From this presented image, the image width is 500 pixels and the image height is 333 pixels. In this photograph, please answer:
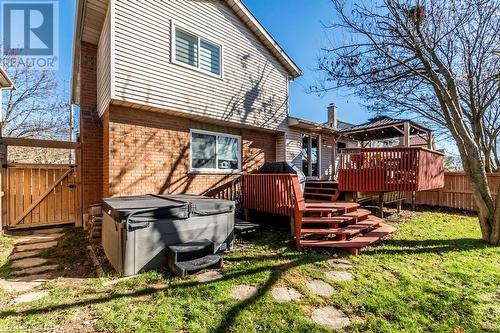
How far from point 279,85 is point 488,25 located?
278 inches

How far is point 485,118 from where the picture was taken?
600 inches

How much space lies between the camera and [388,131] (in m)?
12.1

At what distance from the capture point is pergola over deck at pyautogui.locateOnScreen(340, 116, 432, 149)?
9.63 m

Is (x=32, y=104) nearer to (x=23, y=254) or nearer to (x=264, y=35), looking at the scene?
(x=23, y=254)

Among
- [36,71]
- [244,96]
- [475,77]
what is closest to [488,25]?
[475,77]

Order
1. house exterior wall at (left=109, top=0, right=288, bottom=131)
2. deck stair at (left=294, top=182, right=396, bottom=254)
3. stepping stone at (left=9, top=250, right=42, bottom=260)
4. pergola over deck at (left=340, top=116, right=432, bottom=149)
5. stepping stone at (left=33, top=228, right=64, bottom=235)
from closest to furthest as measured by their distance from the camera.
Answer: stepping stone at (left=9, top=250, right=42, bottom=260) < deck stair at (left=294, top=182, right=396, bottom=254) < house exterior wall at (left=109, top=0, right=288, bottom=131) < stepping stone at (left=33, top=228, right=64, bottom=235) < pergola over deck at (left=340, top=116, right=432, bottom=149)

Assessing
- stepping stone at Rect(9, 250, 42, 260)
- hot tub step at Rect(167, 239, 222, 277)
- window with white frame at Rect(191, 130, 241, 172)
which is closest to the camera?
hot tub step at Rect(167, 239, 222, 277)

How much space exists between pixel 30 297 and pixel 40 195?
207 inches

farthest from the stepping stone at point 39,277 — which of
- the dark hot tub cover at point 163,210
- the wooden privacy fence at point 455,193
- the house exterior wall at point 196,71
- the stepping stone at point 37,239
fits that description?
the wooden privacy fence at point 455,193

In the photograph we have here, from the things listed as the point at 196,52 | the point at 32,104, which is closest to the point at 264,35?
the point at 196,52

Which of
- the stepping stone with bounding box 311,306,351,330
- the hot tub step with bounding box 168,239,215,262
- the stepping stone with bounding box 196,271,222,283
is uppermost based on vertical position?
the hot tub step with bounding box 168,239,215,262

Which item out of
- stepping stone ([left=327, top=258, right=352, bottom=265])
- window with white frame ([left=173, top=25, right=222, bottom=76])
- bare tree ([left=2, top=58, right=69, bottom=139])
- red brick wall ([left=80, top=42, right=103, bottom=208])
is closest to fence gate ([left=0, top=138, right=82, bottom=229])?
red brick wall ([left=80, top=42, right=103, bottom=208])

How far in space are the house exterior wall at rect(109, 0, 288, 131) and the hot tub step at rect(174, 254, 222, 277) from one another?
4256 mm

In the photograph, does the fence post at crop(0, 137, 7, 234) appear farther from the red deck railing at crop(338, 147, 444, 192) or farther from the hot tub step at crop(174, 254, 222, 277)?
the red deck railing at crop(338, 147, 444, 192)
